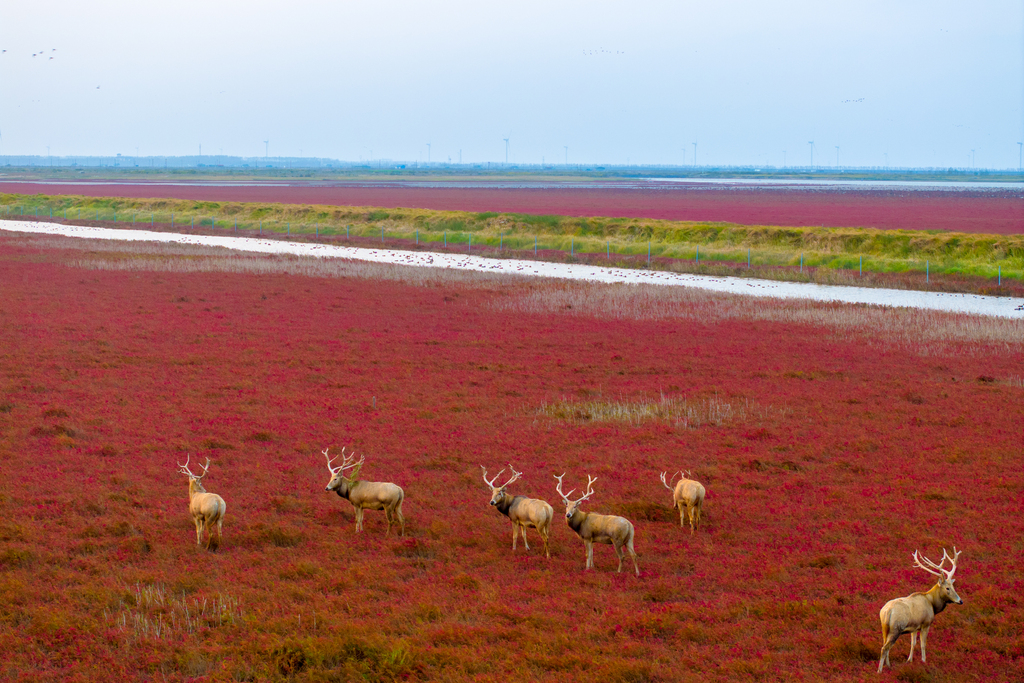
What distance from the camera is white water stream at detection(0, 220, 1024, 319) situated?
44906 millimetres

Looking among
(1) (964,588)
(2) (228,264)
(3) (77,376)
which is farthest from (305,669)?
(2) (228,264)

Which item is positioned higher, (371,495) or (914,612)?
(914,612)

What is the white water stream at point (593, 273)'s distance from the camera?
44.9m

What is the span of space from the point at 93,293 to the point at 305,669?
36.7 meters

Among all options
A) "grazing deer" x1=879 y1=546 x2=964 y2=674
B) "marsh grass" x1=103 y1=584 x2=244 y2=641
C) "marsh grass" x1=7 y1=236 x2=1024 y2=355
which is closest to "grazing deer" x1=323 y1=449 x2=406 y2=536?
"marsh grass" x1=103 y1=584 x2=244 y2=641

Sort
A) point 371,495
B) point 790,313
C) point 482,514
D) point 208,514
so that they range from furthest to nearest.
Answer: point 790,313, point 482,514, point 371,495, point 208,514

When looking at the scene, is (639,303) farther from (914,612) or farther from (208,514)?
(914,612)

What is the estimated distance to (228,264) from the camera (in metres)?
57.0

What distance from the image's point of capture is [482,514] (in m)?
14.8

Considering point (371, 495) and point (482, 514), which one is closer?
point (371, 495)

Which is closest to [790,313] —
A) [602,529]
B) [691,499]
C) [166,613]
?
[691,499]

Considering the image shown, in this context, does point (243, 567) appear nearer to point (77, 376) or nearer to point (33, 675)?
point (33, 675)

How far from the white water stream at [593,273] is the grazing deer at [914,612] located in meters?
33.9

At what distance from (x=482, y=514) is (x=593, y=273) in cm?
4347
